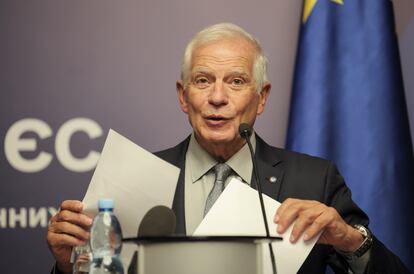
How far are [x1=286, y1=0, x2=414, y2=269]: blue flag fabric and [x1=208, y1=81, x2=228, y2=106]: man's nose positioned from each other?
80 centimetres

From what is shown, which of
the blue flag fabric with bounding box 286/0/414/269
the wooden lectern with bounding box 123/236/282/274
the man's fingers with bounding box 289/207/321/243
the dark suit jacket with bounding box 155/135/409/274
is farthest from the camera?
the blue flag fabric with bounding box 286/0/414/269

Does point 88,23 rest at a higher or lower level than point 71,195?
higher

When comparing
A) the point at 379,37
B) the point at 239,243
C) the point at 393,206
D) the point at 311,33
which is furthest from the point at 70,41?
the point at 239,243

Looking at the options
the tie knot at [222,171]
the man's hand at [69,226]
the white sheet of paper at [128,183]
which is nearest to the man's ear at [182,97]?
the tie knot at [222,171]

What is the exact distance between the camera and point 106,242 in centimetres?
202

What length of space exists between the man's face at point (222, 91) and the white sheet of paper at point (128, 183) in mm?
533

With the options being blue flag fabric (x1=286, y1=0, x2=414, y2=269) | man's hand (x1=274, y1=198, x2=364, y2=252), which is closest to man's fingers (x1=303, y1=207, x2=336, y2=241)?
man's hand (x1=274, y1=198, x2=364, y2=252)

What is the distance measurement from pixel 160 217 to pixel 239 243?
0.90 ft

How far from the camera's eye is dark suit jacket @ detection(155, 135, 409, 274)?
2.81m

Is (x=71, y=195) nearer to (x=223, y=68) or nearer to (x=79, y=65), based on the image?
(x=79, y=65)

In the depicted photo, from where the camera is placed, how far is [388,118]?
3562mm

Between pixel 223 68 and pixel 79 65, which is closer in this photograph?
pixel 223 68

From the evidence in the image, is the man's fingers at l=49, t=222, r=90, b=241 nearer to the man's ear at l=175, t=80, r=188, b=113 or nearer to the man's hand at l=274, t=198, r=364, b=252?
the man's hand at l=274, t=198, r=364, b=252

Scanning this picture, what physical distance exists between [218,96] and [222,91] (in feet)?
0.12
